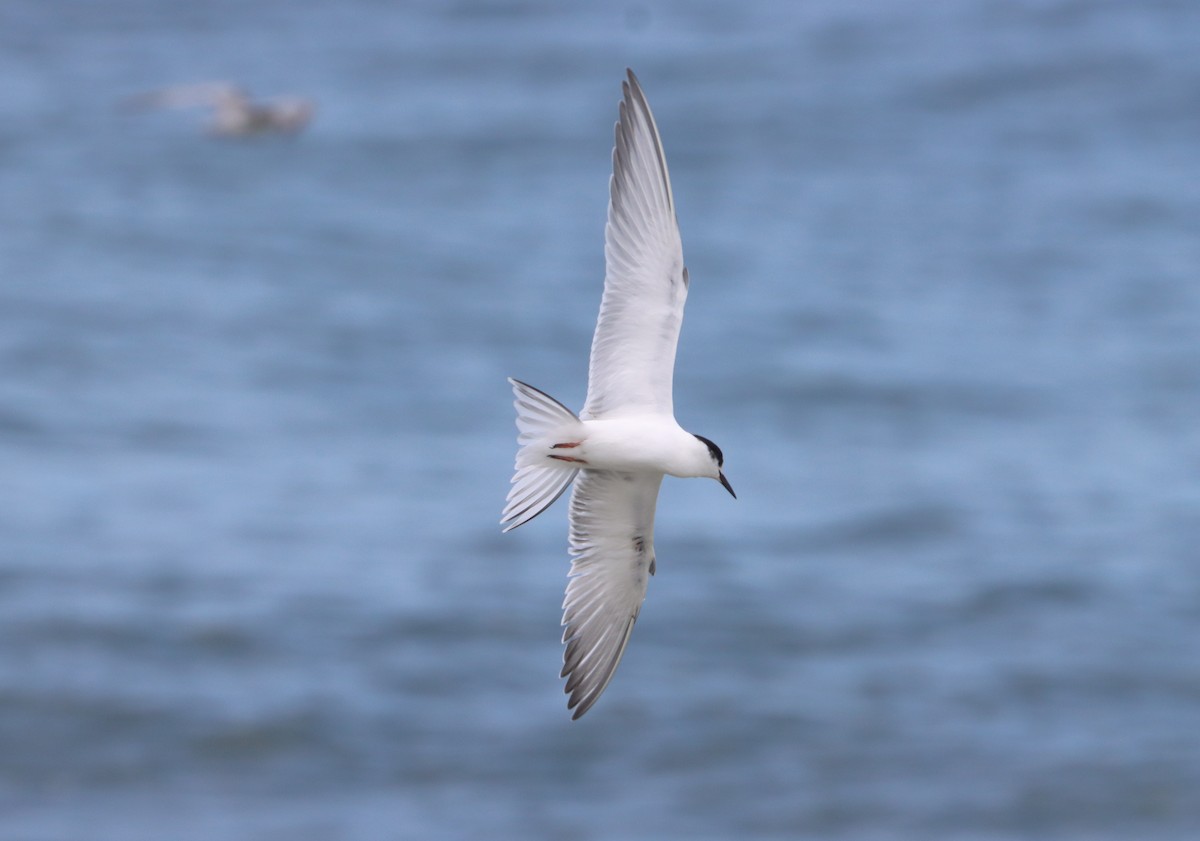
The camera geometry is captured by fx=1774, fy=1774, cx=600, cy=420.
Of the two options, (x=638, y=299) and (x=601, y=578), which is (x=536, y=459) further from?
(x=601, y=578)

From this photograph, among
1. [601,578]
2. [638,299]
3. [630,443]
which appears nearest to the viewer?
[630,443]

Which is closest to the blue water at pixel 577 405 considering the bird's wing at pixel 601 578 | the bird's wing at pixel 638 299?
the bird's wing at pixel 601 578

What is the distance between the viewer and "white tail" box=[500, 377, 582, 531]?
255 inches

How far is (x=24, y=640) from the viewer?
825 inches

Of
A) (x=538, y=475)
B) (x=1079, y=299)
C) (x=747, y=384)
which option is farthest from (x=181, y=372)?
(x=538, y=475)

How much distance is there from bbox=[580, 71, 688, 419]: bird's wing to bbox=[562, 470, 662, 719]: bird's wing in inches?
21.4

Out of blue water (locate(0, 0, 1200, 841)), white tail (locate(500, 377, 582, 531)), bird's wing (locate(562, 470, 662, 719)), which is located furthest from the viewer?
blue water (locate(0, 0, 1200, 841))

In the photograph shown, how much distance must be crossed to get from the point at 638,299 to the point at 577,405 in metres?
18.5

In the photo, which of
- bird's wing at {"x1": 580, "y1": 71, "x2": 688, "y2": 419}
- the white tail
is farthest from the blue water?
bird's wing at {"x1": 580, "y1": 71, "x2": 688, "y2": 419}

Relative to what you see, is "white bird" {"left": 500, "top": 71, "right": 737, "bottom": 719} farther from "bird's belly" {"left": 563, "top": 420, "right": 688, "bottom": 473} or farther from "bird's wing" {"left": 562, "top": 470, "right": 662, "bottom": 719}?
"bird's wing" {"left": 562, "top": 470, "right": 662, "bottom": 719}

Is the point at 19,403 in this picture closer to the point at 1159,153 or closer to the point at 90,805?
the point at 90,805

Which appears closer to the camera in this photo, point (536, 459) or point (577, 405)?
point (536, 459)

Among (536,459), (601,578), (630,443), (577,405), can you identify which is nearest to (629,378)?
(630,443)

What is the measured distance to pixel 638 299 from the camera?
22.0ft
